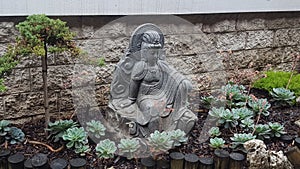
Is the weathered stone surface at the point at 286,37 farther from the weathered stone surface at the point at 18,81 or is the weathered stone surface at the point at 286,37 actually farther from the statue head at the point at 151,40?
the weathered stone surface at the point at 18,81

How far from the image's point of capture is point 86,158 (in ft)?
7.75

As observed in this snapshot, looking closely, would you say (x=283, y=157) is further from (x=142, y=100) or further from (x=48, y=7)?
(x=48, y=7)

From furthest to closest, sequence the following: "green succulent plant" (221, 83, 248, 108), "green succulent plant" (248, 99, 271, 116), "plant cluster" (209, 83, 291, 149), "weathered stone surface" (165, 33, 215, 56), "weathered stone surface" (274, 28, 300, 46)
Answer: "weathered stone surface" (274, 28, 300, 46) → "weathered stone surface" (165, 33, 215, 56) → "green succulent plant" (221, 83, 248, 108) → "green succulent plant" (248, 99, 271, 116) → "plant cluster" (209, 83, 291, 149)

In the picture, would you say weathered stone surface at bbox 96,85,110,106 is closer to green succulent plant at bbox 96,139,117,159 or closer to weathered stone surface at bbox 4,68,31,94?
weathered stone surface at bbox 4,68,31,94

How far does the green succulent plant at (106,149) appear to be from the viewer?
89.7 inches

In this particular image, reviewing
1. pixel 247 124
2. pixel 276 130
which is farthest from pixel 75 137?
pixel 276 130

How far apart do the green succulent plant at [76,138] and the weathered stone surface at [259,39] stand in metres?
2.07

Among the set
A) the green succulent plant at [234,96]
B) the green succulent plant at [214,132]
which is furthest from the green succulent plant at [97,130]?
the green succulent plant at [234,96]

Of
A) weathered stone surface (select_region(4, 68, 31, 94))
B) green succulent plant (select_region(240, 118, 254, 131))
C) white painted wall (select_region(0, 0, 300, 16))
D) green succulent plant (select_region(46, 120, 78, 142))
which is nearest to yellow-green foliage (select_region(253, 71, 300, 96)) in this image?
white painted wall (select_region(0, 0, 300, 16))

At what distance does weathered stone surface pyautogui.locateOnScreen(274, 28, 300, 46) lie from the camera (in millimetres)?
3854

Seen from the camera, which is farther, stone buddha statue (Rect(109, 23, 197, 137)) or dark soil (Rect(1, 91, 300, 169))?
stone buddha statue (Rect(109, 23, 197, 137))

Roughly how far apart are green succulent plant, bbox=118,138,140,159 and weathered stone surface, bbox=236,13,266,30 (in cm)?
184

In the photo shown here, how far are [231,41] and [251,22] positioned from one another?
29 cm

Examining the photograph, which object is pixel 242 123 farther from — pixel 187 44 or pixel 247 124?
pixel 187 44
